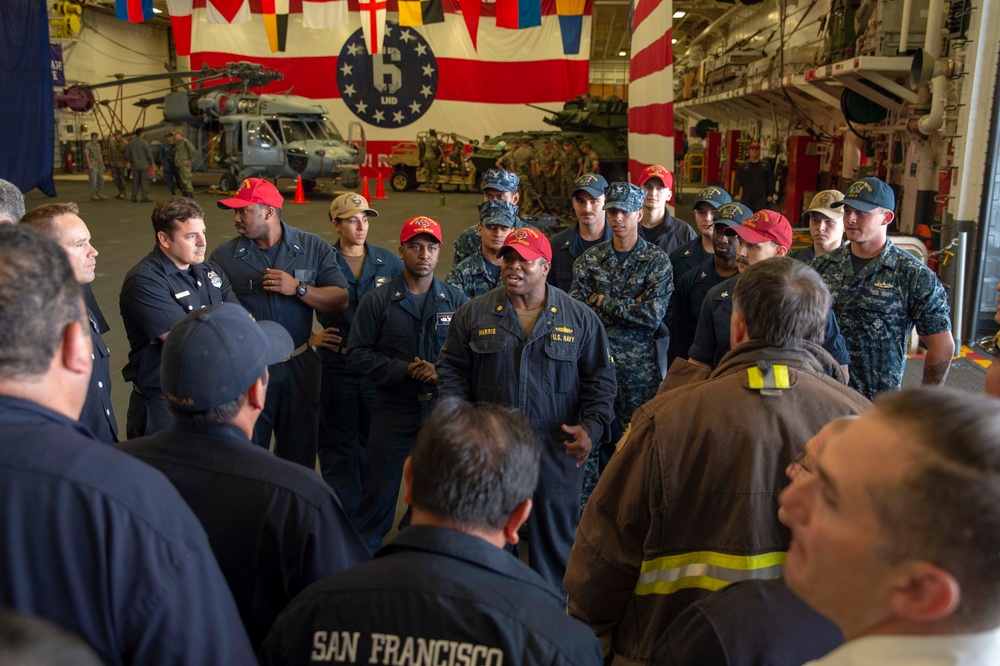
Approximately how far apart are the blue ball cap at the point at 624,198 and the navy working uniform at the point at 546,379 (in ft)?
4.17

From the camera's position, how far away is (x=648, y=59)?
8.15 m

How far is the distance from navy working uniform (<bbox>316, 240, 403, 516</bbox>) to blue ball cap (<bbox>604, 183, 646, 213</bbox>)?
139 cm

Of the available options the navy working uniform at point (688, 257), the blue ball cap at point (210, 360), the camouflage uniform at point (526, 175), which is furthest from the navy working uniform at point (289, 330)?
the camouflage uniform at point (526, 175)

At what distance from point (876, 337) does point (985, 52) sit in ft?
16.4

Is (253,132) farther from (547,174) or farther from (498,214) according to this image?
(498,214)

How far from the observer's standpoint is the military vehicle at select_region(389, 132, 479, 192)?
23531 millimetres

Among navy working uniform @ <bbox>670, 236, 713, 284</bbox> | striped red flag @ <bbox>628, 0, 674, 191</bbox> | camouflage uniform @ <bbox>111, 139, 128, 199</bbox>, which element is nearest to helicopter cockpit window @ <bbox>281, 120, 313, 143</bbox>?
camouflage uniform @ <bbox>111, 139, 128, 199</bbox>

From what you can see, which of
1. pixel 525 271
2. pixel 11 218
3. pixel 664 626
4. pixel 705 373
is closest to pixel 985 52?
pixel 525 271

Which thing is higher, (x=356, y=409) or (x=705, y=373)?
(x=705, y=373)

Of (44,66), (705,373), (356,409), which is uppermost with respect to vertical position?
(44,66)

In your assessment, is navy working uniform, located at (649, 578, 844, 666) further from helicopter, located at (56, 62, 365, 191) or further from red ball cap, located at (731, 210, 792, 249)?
helicopter, located at (56, 62, 365, 191)

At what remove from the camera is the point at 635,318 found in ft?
13.9

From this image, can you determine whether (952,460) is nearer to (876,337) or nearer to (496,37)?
(876,337)

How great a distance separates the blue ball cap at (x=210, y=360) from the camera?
1811 millimetres
